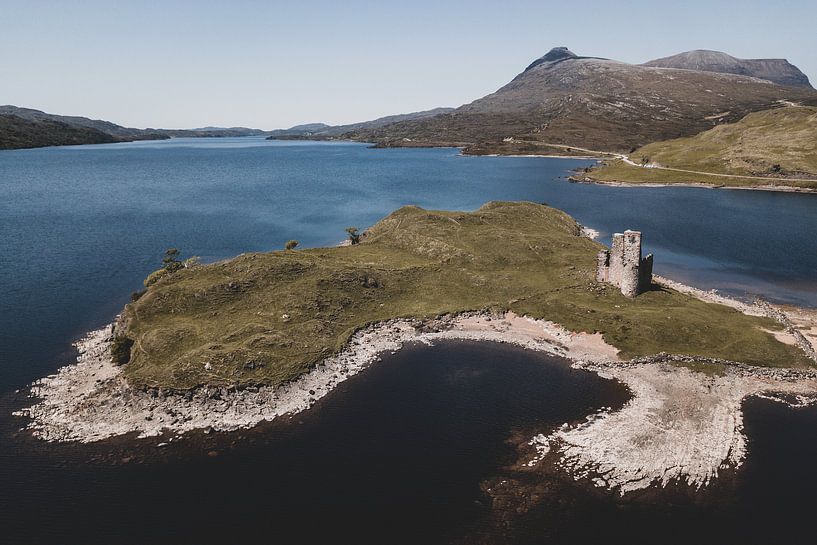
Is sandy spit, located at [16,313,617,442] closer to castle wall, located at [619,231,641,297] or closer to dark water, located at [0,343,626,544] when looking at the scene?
dark water, located at [0,343,626,544]

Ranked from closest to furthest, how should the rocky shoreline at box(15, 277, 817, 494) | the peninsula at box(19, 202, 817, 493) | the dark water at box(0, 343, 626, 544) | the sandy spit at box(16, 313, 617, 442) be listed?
1. the dark water at box(0, 343, 626, 544)
2. the rocky shoreline at box(15, 277, 817, 494)
3. the peninsula at box(19, 202, 817, 493)
4. the sandy spit at box(16, 313, 617, 442)

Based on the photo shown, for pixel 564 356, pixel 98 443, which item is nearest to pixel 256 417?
pixel 98 443

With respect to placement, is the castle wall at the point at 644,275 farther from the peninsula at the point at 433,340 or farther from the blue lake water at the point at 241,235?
the blue lake water at the point at 241,235

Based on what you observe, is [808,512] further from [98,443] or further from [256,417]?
[98,443]

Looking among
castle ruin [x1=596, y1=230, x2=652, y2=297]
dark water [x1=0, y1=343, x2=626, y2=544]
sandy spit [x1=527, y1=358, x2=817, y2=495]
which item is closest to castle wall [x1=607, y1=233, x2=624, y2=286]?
castle ruin [x1=596, y1=230, x2=652, y2=297]

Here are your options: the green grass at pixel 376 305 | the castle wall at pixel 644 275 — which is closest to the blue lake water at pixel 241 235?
the green grass at pixel 376 305

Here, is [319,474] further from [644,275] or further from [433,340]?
[644,275]

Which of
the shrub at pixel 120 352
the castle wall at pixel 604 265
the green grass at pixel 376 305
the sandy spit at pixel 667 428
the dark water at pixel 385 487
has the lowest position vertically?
the dark water at pixel 385 487
